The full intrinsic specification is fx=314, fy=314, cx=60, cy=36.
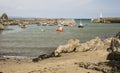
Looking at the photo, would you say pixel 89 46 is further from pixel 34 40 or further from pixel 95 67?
pixel 34 40

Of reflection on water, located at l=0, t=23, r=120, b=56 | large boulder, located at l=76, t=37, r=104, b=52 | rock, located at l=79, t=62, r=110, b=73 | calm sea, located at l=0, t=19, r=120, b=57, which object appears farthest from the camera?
reflection on water, located at l=0, t=23, r=120, b=56

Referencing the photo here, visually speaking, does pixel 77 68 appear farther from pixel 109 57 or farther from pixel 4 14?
pixel 4 14

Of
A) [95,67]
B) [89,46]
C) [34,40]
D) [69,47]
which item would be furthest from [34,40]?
[95,67]

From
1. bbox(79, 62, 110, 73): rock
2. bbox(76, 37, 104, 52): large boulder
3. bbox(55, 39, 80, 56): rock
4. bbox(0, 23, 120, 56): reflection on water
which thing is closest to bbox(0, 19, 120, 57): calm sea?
bbox(0, 23, 120, 56): reflection on water

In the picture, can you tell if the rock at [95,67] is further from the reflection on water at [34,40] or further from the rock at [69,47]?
the reflection on water at [34,40]

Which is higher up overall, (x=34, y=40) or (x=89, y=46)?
(x=89, y=46)

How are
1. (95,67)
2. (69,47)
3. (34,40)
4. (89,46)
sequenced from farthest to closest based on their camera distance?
1. (34,40)
2. (89,46)
3. (69,47)
4. (95,67)

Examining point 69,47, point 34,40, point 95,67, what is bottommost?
point 34,40

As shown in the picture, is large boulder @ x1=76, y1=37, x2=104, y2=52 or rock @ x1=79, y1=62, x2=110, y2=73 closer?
rock @ x1=79, y1=62, x2=110, y2=73

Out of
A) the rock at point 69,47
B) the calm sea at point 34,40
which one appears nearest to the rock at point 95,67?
the rock at point 69,47

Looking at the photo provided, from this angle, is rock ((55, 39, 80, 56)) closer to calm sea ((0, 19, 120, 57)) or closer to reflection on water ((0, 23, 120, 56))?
calm sea ((0, 19, 120, 57))

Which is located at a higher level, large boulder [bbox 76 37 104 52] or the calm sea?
large boulder [bbox 76 37 104 52]

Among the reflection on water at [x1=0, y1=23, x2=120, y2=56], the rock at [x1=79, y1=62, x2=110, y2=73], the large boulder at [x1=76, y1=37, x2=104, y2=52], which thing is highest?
the rock at [x1=79, y1=62, x2=110, y2=73]

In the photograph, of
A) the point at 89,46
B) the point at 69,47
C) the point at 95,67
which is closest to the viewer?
the point at 95,67
